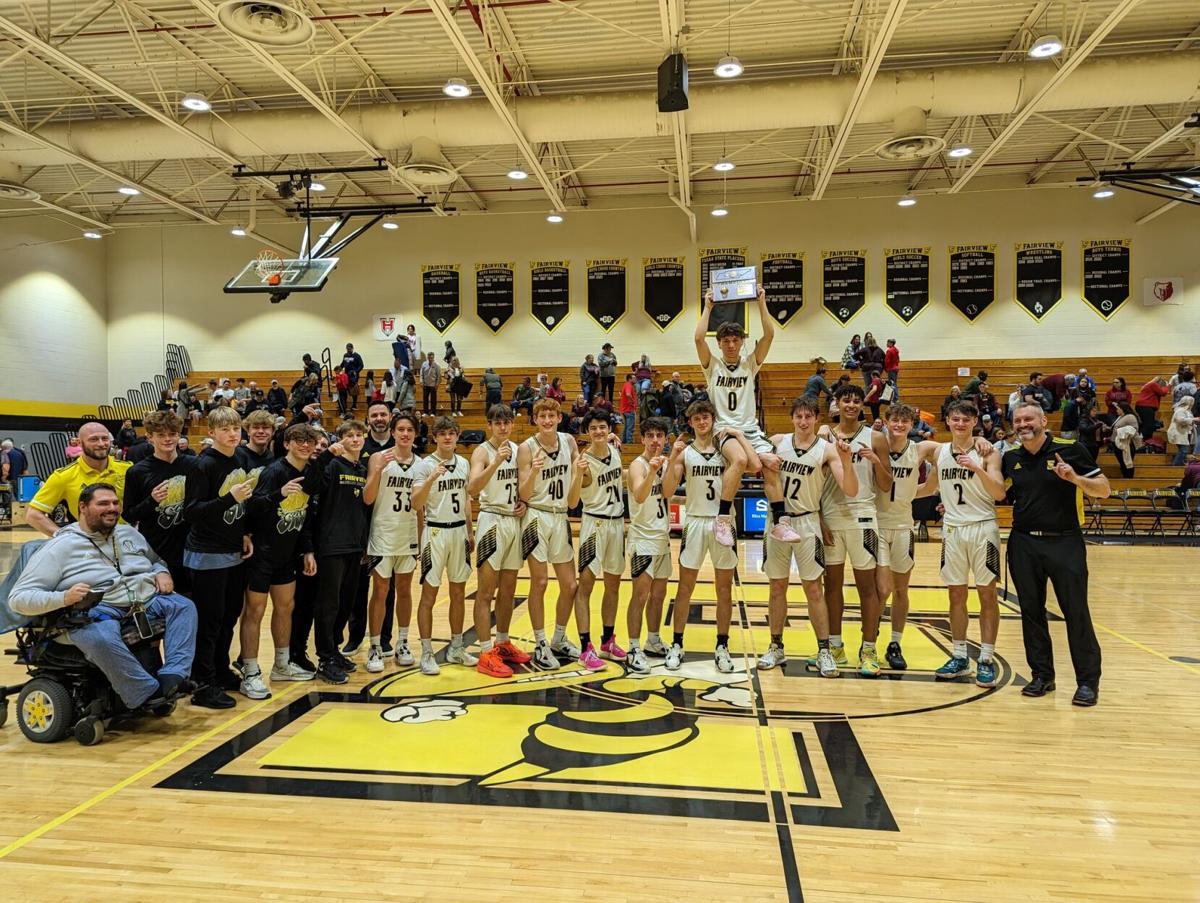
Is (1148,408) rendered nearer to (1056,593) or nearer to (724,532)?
(1056,593)

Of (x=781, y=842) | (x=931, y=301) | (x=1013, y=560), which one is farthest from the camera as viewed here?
(x=931, y=301)

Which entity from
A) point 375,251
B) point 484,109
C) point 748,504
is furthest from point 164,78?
point 748,504

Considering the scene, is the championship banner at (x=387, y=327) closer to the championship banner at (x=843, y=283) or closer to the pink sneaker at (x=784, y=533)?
the championship banner at (x=843, y=283)

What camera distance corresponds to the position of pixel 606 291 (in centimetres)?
2239

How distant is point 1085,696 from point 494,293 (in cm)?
2002

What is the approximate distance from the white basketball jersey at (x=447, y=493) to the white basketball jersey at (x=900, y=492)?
11.0ft

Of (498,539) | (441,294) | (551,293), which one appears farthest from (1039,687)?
(441,294)

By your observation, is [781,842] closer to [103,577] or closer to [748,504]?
[103,577]

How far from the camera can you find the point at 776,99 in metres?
13.2

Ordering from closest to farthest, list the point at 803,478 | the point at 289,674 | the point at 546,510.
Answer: the point at 289,674
the point at 803,478
the point at 546,510

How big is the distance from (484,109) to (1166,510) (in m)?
15.6

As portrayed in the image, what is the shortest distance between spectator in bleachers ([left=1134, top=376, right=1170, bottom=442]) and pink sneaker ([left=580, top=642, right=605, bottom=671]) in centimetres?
1711

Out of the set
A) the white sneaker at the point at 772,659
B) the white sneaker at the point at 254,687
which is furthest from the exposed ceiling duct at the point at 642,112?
the white sneaker at the point at 254,687

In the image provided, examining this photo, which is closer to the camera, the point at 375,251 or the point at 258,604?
the point at 258,604
